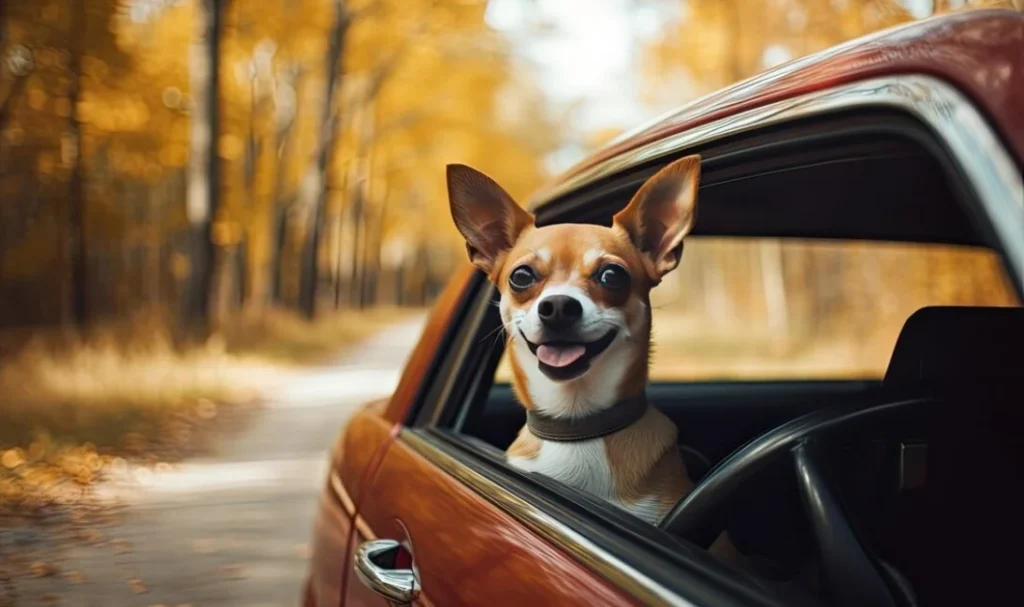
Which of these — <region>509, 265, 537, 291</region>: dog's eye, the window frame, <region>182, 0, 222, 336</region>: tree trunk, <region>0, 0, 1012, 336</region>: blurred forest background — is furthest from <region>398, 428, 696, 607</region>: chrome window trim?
<region>182, 0, 222, 336</region>: tree trunk

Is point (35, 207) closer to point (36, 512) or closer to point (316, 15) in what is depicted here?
point (316, 15)

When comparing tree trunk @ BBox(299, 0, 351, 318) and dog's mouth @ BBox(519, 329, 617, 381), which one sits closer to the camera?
dog's mouth @ BBox(519, 329, 617, 381)

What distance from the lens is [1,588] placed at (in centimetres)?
258

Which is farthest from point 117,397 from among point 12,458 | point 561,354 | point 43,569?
point 561,354

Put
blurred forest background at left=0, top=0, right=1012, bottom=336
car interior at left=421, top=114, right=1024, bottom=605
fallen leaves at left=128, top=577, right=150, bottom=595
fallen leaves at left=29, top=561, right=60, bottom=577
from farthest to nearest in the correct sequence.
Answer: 1. blurred forest background at left=0, top=0, right=1012, bottom=336
2. fallen leaves at left=128, top=577, right=150, bottom=595
3. fallen leaves at left=29, top=561, right=60, bottom=577
4. car interior at left=421, top=114, right=1024, bottom=605

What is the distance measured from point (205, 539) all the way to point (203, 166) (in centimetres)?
1055

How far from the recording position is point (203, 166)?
13617 millimetres

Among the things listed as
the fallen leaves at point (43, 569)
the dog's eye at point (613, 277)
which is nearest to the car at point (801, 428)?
the dog's eye at point (613, 277)

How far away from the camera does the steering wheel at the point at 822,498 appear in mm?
1296

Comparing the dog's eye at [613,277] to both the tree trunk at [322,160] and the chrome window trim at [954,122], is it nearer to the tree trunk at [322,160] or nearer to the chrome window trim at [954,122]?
the chrome window trim at [954,122]

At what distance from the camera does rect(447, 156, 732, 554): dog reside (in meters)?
1.69

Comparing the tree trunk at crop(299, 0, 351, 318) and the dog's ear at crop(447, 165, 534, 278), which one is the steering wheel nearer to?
the dog's ear at crop(447, 165, 534, 278)

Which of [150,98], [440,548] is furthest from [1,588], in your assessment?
[150,98]

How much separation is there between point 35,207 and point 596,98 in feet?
46.2
